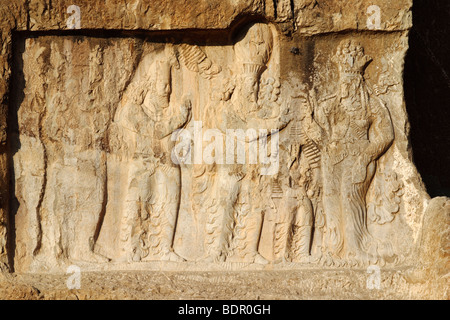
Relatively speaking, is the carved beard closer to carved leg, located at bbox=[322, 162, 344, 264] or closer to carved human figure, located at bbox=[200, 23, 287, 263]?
carved human figure, located at bbox=[200, 23, 287, 263]

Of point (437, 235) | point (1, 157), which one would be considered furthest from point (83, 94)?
point (437, 235)

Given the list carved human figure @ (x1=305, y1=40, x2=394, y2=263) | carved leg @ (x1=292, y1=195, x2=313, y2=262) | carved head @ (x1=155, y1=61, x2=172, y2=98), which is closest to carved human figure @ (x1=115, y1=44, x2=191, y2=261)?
carved head @ (x1=155, y1=61, x2=172, y2=98)

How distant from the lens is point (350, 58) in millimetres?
9477

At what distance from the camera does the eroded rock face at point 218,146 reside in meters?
9.38

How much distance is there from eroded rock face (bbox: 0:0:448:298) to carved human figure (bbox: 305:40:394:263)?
0.04 ft

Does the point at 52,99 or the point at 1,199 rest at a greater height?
the point at 52,99

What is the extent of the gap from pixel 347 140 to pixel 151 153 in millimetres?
1658

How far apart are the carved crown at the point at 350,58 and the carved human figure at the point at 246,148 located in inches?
22.6

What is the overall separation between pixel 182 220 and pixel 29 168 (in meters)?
1.35

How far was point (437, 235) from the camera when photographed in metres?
8.91

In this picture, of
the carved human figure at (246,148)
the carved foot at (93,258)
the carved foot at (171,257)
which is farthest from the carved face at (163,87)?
the carved foot at (93,258)

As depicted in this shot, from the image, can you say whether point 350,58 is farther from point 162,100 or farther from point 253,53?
point 162,100

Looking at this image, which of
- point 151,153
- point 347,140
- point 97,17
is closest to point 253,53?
Result: point 347,140

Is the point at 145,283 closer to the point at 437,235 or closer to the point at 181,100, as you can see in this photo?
the point at 181,100
